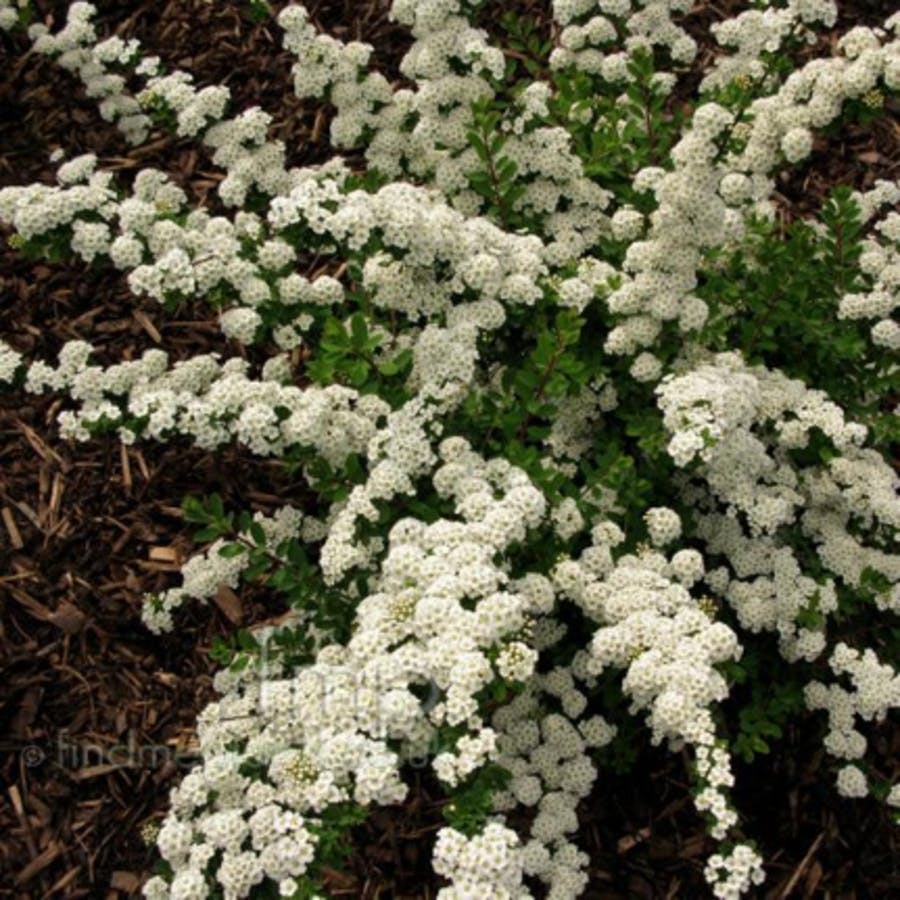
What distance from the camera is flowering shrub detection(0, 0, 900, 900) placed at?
3.34 m

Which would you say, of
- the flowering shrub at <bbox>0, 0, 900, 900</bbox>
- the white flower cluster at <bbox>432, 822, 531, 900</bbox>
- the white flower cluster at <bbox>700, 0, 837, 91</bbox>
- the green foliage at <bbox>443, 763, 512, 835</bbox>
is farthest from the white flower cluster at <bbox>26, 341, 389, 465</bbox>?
the white flower cluster at <bbox>700, 0, 837, 91</bbox>

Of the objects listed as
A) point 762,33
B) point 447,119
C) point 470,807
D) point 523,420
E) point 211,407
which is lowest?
point 470,807

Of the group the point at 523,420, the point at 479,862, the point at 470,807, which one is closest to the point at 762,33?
the point at 523,420

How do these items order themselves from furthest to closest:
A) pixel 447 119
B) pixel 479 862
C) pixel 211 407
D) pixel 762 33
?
pixel 762 33 → pixel 447 119 → pixel 211 407 → pixel 479 862

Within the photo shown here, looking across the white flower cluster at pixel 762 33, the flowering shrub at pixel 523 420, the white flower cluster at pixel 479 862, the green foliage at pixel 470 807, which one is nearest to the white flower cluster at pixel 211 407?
the flowering shrub at pixel 523 420

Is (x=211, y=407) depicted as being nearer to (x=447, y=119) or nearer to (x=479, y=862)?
(x=447, y=119)

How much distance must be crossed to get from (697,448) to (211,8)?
561cm

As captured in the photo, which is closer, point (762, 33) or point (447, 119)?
point (447, 119)

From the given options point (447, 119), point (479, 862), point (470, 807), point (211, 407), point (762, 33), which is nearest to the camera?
point (479, 862)

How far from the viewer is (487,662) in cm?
301

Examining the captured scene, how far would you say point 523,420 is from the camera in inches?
160

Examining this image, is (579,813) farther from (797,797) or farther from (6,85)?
(6,85)

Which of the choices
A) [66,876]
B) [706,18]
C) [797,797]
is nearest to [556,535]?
[797,797]

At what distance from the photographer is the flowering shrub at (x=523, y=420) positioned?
3.34 meters
